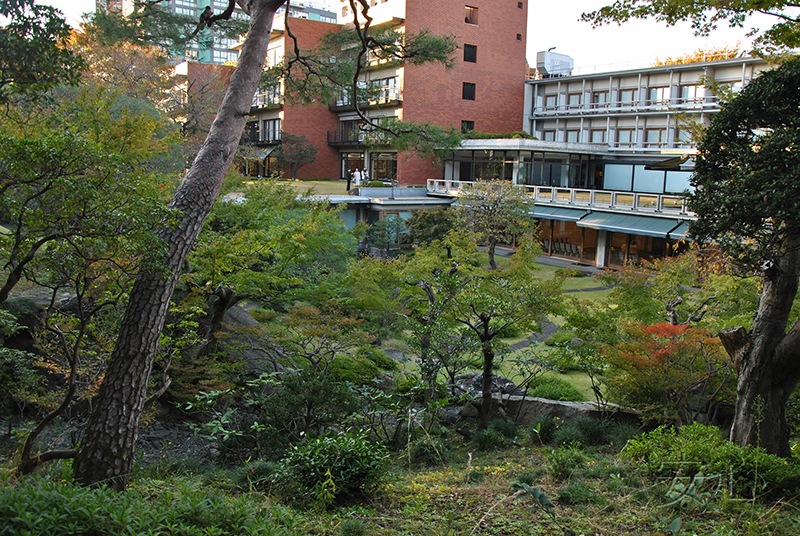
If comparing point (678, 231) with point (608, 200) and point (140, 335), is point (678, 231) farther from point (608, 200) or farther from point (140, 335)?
point (140, 335)

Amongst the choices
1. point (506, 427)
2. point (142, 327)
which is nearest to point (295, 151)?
point (506, 427)

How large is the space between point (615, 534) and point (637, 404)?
4.68 meters

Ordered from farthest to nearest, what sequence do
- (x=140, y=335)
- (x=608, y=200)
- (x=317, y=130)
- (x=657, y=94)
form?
(x=317, y=130) → (x=657, y=94) → (x=608, y=200) → (x=140, y=335)

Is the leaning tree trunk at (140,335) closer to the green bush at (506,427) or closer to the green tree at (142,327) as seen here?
the green tree at (142,327)

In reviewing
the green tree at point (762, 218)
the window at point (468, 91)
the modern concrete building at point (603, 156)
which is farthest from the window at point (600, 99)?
the green tree at point (762, 218)

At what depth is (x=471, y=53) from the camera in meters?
41.8

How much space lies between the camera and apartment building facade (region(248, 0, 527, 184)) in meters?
39.8

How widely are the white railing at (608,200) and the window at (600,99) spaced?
13.8 metres

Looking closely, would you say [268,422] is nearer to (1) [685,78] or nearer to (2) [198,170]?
(2) [198,170]

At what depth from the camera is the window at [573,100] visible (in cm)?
4356

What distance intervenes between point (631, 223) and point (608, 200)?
2.42 meters

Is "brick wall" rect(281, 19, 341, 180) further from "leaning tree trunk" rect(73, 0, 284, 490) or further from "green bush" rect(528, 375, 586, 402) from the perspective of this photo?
"leaning tree trunk" rect(73, 0, 284, 490)

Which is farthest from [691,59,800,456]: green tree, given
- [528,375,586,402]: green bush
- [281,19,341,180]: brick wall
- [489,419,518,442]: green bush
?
[281,19,341,180]: brick wall

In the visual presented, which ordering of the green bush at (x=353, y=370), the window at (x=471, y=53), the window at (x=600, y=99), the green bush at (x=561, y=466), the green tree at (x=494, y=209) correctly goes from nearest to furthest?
the green bush at (x=561, y=466) → the green bush at (x=353, y=370) → the green tree at (x=494, y=209) → the window at (x=471, y=53) → the window at (x=600, y=99)
